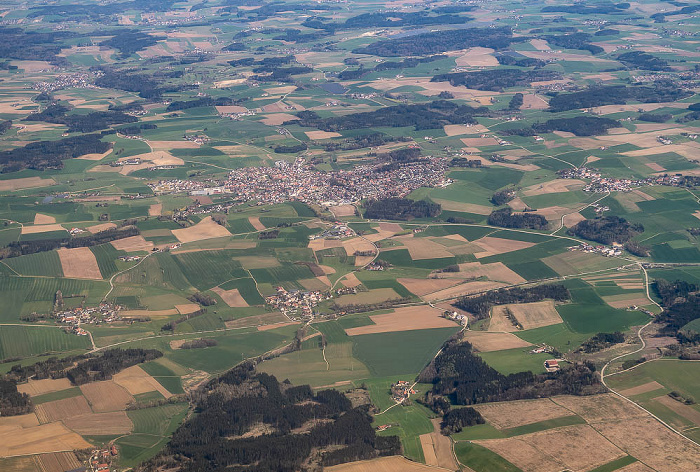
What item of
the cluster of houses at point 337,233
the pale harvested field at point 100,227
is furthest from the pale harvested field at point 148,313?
the pale harvested field at point 100,227

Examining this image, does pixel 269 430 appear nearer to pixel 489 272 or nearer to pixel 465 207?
pixel 489 272

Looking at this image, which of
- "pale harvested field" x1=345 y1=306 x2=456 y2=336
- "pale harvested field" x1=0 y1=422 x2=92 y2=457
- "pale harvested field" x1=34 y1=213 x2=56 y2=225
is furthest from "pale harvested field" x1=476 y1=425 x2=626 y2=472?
"pale harvested field" x1=34 y1=213 x2=56 y2=225

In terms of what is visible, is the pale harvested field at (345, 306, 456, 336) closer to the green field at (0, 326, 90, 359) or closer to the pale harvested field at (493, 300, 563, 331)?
the pale harvested field at (493, 300, 563, 331)

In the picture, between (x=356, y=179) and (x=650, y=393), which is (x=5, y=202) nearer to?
(x=356, y=179)

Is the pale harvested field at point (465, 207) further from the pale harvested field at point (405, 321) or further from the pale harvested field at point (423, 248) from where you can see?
the pale harvested field at point (405, 321)

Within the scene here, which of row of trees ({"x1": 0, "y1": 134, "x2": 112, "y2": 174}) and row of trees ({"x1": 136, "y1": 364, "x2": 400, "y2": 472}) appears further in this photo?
row of trees ({"x1": 0, "y1": 134, "x2": 112, "y2": 174})

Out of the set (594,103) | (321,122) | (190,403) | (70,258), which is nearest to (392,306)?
(190,403)
